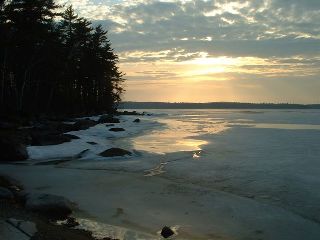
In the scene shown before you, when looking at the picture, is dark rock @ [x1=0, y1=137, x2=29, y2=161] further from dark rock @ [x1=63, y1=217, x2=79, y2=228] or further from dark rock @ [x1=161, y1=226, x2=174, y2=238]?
dark rock @ [x1=161, y1=226, x2=174, y2=238]

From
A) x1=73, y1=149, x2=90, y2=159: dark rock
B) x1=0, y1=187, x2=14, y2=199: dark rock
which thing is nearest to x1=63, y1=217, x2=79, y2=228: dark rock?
x1=0, y1=187, x2=14, y2=199: dark rock

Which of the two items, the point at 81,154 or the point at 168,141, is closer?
the point at 81,154

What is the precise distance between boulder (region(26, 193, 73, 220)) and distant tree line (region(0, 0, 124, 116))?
27.9 meters

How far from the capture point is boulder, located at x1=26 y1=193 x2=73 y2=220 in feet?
29.0

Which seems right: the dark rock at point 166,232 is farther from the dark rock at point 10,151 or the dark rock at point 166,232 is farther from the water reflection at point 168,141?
the water reflection at point 168,141

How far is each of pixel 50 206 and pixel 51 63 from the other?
36.7 m

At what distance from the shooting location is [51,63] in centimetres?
4375

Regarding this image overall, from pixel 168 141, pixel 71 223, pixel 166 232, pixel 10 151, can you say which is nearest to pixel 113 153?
pixel 10 151

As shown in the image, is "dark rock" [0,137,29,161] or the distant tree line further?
the distant tree line

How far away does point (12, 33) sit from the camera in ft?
121

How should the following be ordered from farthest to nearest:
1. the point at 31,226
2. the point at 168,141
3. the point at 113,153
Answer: the point at 168,141 < the point at 113,153 < the point at 31,226

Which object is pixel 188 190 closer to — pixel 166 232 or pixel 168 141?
pixel 166 232

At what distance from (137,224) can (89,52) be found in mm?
54183

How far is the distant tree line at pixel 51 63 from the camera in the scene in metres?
36.2
